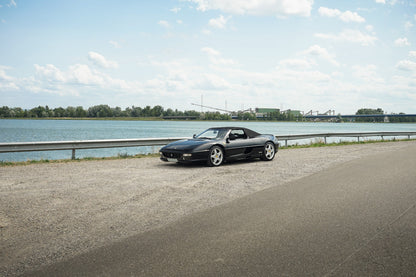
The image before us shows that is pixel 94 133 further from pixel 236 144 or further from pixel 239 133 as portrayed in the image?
pixel 236 144

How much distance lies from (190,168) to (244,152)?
2.19m

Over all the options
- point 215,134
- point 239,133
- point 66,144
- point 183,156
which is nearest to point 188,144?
point 183,156

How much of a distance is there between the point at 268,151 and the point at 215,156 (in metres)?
2.58

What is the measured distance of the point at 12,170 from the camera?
10203mm

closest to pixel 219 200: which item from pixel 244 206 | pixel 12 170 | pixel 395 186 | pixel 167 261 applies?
pixel 244 206

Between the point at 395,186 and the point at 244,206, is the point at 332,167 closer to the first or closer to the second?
the point at 395,186

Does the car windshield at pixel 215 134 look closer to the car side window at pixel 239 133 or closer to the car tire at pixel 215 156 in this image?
the car side window at pixel 239 133

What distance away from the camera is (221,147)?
37.1ft

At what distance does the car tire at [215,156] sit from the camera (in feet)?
35.9

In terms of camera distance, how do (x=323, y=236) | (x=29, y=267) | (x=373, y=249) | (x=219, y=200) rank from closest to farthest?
(x=29, y=267) → (x=373, y=249) → (x=323, y=236) → (x=219, y=200)

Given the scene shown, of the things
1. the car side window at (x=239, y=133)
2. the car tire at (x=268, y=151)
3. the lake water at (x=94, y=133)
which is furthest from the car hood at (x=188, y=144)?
the lake water at (x=94, y=133)

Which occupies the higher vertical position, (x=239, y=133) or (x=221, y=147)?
(x=239, y=133)

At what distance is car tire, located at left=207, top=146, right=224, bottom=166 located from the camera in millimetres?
10953

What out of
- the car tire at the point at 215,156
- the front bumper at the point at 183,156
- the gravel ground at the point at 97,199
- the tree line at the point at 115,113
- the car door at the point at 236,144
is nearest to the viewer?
the gravel ground at the point at 97,199
